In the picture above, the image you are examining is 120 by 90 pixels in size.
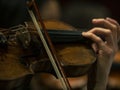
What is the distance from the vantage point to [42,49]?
1.02 metres

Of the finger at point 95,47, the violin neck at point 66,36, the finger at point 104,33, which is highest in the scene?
the violin neck at point 66,36

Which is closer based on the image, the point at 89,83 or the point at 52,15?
the point at 89,83

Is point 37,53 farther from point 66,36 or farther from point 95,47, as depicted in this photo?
point 95,47

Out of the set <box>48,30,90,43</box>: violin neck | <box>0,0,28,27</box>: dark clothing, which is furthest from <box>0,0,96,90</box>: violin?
<box>0,0,28,27</box>: dark clothing

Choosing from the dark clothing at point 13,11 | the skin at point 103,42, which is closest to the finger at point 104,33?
the skin at point 103,42

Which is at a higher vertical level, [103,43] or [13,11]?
[13,11]

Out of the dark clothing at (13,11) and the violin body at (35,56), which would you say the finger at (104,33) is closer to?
the violin body at (35,56)

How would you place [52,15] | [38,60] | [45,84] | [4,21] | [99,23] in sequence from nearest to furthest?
[38,60], [99,23], [45,84], [4,21], [52,15]

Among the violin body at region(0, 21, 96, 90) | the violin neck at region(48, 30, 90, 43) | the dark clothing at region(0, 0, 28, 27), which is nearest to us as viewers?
the violin body at region(0, 21, 96, 90)

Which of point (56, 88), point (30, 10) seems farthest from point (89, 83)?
point (30, 10)

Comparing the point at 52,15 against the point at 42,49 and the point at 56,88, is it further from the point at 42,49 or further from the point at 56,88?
the point at 42,49

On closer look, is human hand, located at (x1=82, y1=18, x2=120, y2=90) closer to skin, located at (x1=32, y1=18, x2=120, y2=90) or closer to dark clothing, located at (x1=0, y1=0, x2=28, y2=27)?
skin, located at (x1=32, y1=18, x2=120, y2=90)

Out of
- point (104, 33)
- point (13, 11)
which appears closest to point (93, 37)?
point (104, 33)

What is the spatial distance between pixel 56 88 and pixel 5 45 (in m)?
0.40
